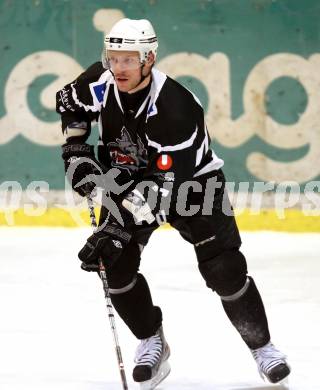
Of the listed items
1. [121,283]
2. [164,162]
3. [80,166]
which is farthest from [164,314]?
[164,162]

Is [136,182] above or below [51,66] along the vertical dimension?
above

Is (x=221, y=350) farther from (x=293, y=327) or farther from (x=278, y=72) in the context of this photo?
(x=278, y=72)

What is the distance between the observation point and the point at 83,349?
15.0 ft

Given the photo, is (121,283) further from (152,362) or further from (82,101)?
(82,101)

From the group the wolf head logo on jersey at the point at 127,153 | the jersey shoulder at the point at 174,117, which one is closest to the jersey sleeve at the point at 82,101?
the wolf head logo on jersey at the point at 127,153

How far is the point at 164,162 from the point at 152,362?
0.76 m

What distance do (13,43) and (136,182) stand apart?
376 centimetres

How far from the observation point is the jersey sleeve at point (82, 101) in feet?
13.3

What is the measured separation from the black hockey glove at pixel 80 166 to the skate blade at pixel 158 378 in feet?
2.24

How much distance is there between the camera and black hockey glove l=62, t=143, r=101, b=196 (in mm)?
4070

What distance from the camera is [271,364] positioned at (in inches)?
158

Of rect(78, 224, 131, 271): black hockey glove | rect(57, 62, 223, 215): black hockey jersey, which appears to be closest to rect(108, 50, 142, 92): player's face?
rect(57, 62, 223, 215): black hockey jersey

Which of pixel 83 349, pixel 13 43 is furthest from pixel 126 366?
pixel 13 43

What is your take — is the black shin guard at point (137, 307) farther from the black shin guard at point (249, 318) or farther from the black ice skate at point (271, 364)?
the black ice skate at point (271, 364)
